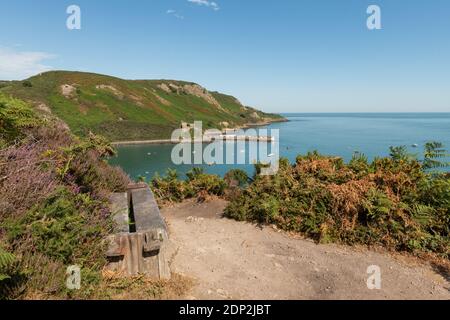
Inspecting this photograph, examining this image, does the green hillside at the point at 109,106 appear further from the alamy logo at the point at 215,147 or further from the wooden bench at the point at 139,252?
the wooden bench at the point at 139,252

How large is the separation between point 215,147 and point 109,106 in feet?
111

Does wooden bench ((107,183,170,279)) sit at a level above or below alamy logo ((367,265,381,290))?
above

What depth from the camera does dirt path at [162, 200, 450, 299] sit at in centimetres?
609

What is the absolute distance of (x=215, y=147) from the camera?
77875 millimetres

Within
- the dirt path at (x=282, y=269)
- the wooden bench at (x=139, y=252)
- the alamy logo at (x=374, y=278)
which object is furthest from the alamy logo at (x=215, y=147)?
the wooden bench at (x=139, y=252)

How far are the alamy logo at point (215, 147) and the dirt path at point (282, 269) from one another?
148 ft

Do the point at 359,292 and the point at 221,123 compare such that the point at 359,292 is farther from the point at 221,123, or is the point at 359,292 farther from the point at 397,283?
the point at 221,123

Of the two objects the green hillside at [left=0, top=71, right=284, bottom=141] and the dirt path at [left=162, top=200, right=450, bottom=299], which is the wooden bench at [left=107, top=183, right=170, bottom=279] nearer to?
the dirt path at [left=162, top=200, right=450, bottom=299]

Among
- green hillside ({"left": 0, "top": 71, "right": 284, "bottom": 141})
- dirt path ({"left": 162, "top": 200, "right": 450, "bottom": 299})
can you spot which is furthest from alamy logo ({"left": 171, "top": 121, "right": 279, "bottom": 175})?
dirt path ({"left": 162, "top": 200, "right": 450, "bottom": 299})

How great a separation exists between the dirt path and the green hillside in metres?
57.5

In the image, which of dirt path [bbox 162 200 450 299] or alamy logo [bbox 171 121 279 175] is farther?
alamy logo [bbox 171 121 279 175]

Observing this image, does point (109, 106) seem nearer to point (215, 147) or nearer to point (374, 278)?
point (215, 147)
